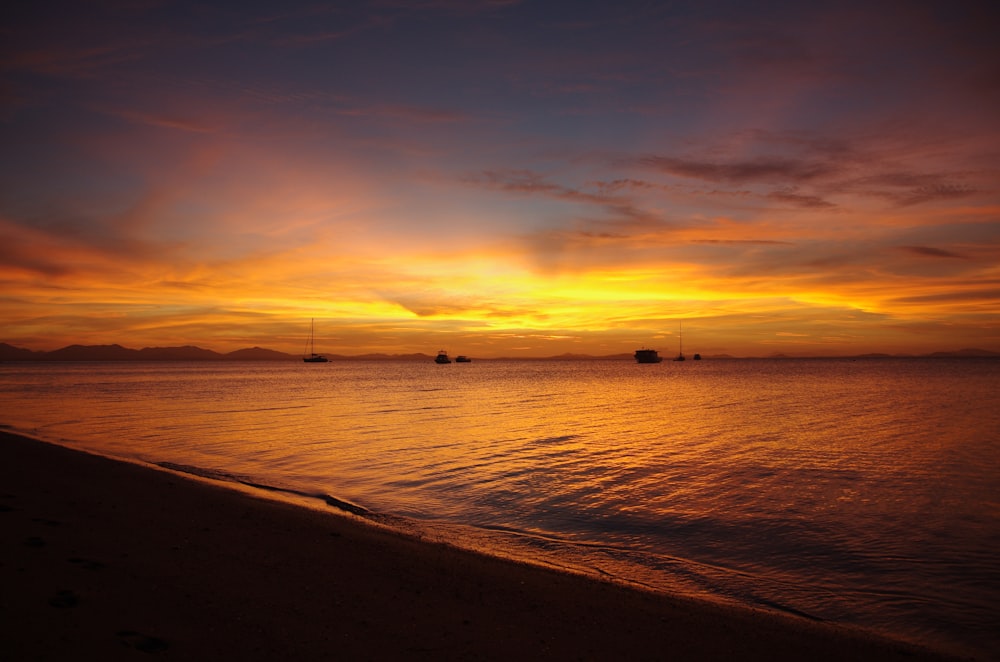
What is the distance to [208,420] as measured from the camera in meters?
37.9

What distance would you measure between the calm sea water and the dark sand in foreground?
1777mm

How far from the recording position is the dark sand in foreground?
6.18 metres

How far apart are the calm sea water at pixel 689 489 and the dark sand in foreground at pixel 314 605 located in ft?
5.83

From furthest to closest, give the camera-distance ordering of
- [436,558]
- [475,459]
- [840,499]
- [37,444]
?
[475,459] < [37,444] < [840,499] < [436,558]

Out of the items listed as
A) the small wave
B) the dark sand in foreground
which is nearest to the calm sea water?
the small wave

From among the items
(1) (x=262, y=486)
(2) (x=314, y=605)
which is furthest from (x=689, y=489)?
(2) (x=314, y=605)

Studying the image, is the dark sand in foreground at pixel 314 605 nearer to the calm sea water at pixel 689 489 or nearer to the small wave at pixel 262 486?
the calm sea water at pixel 689 489

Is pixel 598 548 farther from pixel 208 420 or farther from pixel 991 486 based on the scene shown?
pixel 208 420

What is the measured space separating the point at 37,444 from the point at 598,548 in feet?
72.1

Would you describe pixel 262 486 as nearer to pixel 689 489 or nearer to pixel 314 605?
pixel 314 605

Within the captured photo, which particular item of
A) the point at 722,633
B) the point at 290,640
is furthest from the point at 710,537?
the point at 290,640

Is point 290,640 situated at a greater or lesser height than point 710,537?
greater

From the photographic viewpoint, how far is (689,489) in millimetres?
17891

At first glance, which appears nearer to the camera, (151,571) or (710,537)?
(151,571)
